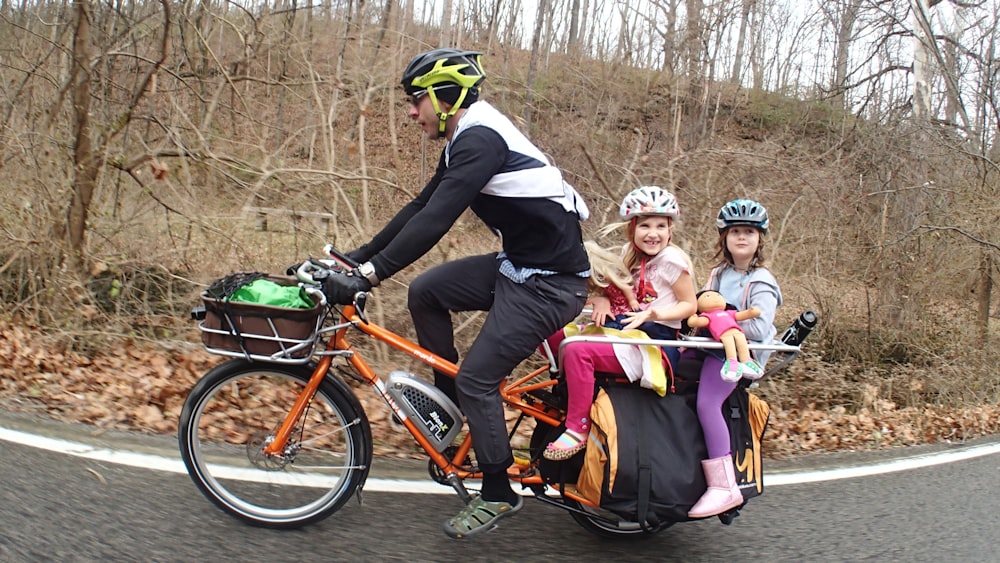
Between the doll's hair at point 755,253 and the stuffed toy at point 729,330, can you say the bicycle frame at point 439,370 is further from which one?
the doll's hair at point 755,253

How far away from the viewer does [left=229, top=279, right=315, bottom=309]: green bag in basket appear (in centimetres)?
304

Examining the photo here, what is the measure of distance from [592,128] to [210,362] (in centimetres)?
657

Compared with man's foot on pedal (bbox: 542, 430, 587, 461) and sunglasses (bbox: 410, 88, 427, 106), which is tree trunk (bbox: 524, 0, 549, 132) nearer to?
sunglasses (bbox: 410, 88, 427, 106)

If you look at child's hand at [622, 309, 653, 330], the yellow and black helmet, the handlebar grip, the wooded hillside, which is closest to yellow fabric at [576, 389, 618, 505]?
child's hand at [622, 309, 653, 330]

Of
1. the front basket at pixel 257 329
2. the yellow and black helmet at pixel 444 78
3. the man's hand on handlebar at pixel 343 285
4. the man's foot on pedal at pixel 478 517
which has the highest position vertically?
the yellow and black helmet at pixel 444 78

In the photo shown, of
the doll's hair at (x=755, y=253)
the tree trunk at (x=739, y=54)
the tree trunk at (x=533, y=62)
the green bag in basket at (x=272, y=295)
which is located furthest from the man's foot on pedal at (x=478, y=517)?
the tree trunk at (x=739, y=54)

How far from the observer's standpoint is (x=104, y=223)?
23.2 feet

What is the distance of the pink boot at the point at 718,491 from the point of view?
10.3 feet

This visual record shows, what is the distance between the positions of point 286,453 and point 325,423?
0.23 meters

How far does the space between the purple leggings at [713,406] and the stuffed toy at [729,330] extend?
0.10m

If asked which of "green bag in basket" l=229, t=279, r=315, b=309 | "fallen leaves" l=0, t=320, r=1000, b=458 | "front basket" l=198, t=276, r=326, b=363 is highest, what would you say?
"green bag in basket" l=229, t=279, r=315, b=309

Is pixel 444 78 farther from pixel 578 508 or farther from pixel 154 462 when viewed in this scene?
pixel 154 462

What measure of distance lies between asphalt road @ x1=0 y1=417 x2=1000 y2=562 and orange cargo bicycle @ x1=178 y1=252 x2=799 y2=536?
5.8 inches

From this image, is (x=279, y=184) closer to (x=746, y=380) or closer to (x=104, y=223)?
(x=104, y=223)
